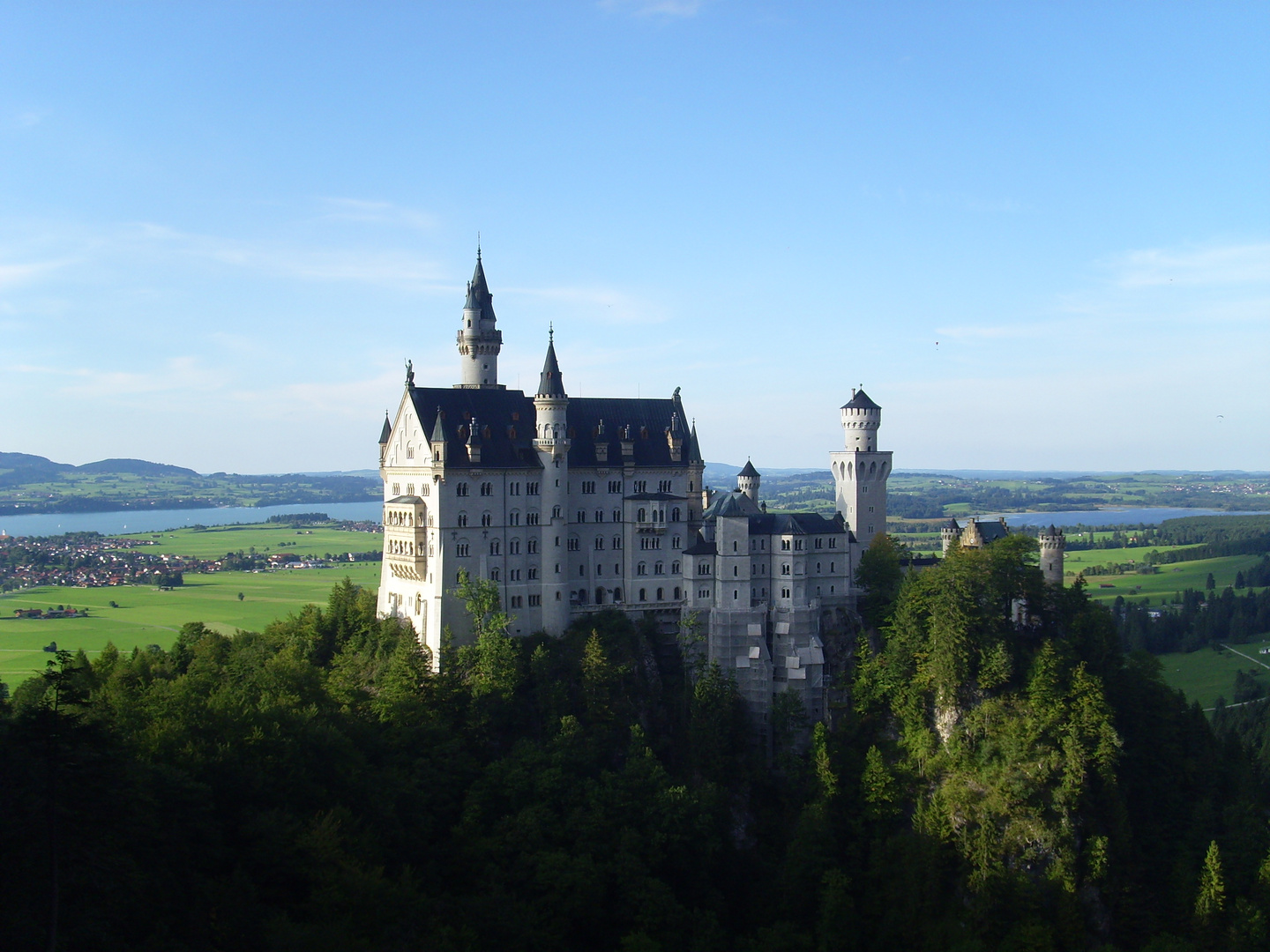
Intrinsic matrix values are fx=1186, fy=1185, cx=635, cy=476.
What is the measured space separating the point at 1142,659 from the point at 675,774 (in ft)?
120

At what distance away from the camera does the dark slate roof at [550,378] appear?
86.8 meters

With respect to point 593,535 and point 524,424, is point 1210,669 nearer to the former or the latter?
point 593,535

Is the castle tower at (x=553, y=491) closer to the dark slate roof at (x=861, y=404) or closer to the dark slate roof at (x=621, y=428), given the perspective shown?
the dark slate roof at (x=621, y=428)

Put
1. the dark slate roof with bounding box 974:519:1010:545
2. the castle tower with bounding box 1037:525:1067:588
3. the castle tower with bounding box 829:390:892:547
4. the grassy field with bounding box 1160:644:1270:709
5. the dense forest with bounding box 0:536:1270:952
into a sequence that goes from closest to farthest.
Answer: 1. the dense forest with bounding box 0:536:1270:952
2. the castle tower with bounding box 1037:525:1067:588
3. the dark slate roof with bounding box 974:519:1010:545
4. the castle tower with bounding box 829:390:892:547
5. the grassy field with bounding box 1160:644:1270:709

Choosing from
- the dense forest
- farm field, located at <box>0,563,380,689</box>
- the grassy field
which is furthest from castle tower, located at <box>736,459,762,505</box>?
the grassy field

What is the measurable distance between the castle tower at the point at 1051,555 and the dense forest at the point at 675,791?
102 inches

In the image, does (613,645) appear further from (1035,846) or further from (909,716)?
(1035,846)

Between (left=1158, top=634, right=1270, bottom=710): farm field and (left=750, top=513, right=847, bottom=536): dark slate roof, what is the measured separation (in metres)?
77.5

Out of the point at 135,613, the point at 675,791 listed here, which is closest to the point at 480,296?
the point at 675,791

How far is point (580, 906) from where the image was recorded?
68500 millimetres

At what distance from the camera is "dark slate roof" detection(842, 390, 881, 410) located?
102m

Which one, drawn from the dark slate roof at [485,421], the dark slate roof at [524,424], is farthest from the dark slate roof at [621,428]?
the dark slate roof at [485,421]

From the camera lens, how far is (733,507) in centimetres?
8850

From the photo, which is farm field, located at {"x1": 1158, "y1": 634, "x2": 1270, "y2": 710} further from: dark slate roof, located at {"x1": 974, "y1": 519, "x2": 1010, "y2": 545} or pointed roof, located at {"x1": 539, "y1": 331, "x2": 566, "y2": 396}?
pointed roof, located at {"x1": 539, "y1": 331, "x2": 566, "y2": 396}
